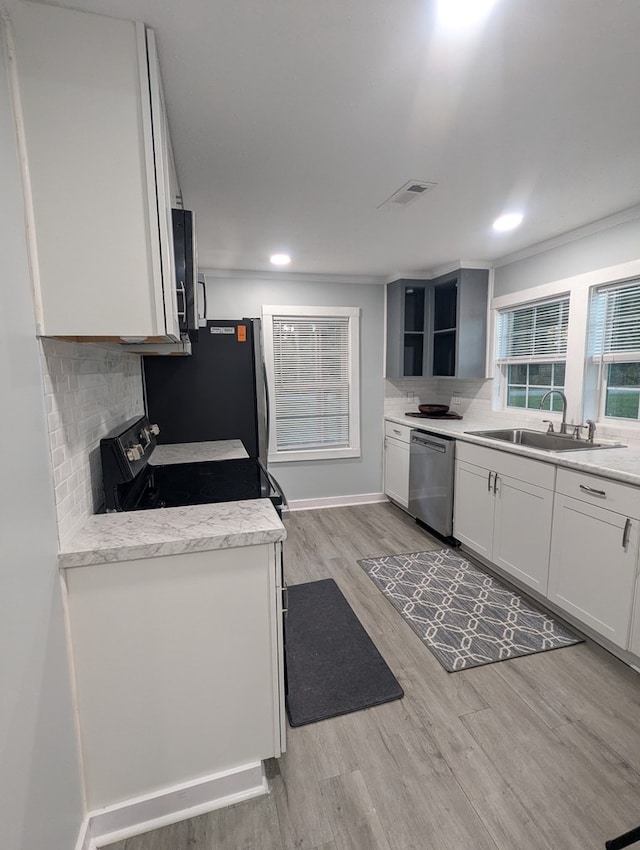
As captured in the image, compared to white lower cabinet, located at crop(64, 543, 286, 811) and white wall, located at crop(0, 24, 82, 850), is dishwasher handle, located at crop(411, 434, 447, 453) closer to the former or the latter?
white lower cabinet, located at crop(64, 543, 286, 811)

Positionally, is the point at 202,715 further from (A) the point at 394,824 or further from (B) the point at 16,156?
(B) the point at 16,156

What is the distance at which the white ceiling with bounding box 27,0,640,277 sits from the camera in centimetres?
109

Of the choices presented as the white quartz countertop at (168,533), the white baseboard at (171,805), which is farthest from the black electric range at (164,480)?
the white baseboard at (171,805)

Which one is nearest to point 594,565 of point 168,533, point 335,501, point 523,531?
point 523,531

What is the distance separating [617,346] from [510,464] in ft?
3.52

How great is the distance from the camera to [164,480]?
6.50 feet

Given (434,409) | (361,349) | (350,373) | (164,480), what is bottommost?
(164,480)

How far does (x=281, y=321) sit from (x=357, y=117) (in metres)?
2.55

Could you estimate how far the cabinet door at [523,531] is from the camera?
2383 mm

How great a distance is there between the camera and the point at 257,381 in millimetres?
2957

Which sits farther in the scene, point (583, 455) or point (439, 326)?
point (439, 326)

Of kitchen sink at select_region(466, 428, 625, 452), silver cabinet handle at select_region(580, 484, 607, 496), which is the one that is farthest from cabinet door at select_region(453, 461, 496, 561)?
silver cabinet handle at select_region(580, 484, 607, 496)

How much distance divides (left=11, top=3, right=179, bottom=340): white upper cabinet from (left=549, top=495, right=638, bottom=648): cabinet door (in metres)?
2.25

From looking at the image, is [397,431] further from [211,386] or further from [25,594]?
[25,594]
